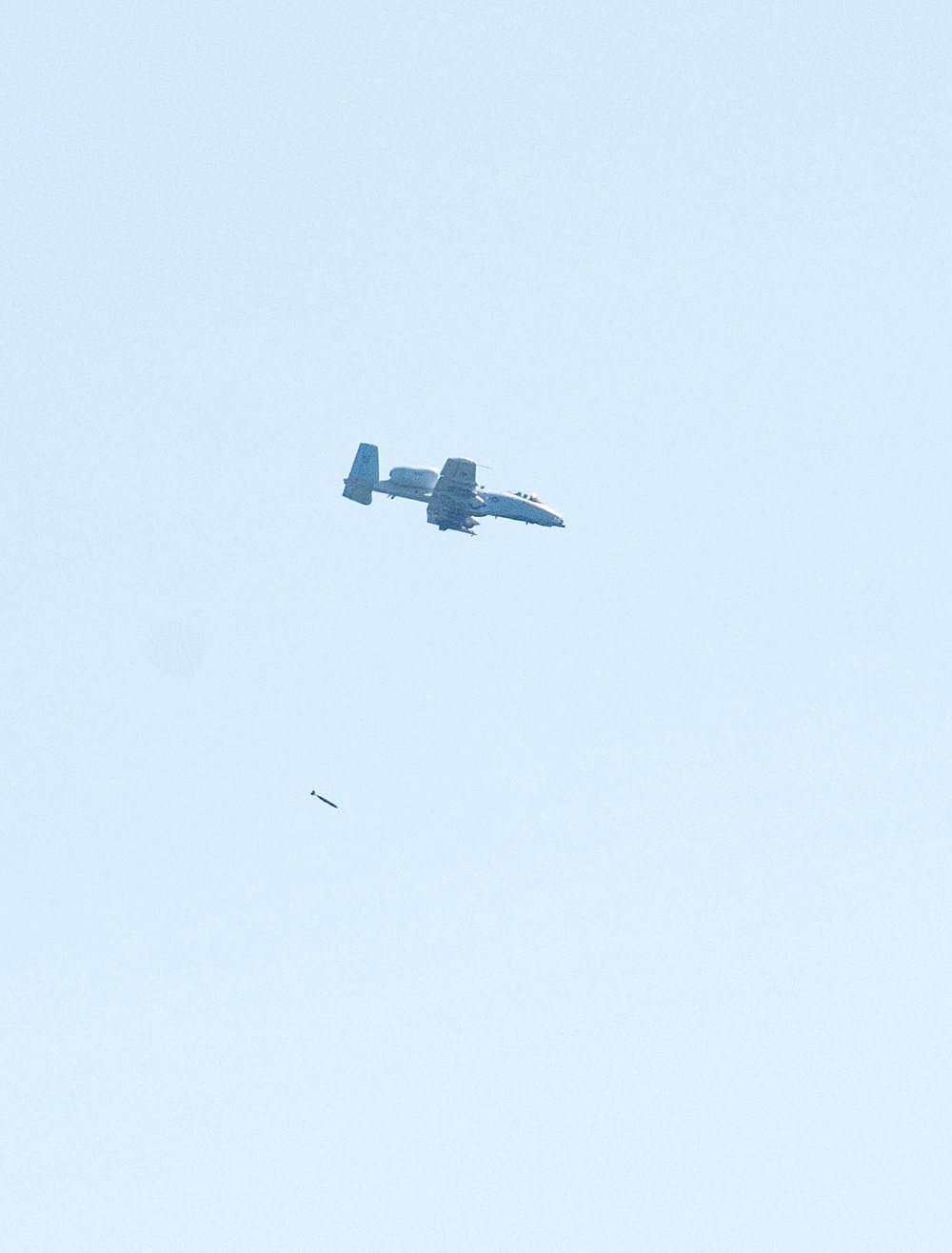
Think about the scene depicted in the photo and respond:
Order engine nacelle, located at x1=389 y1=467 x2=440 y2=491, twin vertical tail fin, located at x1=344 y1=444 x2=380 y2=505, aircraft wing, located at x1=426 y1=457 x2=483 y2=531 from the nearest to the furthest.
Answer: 1. aircraft wing, located at x1=426 y1=457 x2=483 y2=531
2. engine nacelle, located at x1=389 y1=467 x2=440 y2=491
3. twin vertical tail fin, located at x1=344 y1=444 x2=380 y2=505

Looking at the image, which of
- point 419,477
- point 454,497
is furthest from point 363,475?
point 454,497

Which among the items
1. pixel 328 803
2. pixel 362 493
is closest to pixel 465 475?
pixel 362 493

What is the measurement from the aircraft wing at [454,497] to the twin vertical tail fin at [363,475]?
30.2ft

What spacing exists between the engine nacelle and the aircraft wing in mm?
2646

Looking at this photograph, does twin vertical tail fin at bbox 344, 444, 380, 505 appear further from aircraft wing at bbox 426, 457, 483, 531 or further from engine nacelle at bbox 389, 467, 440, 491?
aircraft wing at bbox 426, 457, 483, 531

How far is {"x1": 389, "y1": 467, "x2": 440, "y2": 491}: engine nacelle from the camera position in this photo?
174000mm

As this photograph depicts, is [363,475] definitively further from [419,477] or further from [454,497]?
[454,497]

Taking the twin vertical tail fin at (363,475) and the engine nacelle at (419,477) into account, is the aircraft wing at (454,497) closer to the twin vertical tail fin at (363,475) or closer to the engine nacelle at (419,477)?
the engine nacelle at (419,477)

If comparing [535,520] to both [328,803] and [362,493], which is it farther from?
[328,803]

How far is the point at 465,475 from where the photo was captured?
167625 millimetres

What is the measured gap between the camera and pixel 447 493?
169000 mm

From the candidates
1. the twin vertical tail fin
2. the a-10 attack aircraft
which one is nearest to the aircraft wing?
→ the a-10 attack aircraft

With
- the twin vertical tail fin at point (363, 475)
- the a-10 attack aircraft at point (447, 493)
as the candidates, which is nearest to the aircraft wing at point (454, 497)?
the a-10 attack aircraft at point (447, 493)

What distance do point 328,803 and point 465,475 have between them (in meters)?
54.2
